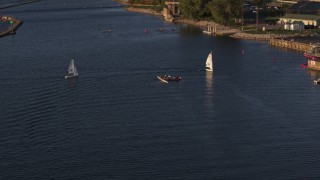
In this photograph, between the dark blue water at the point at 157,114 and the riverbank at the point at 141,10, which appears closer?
the dark blue water at the point at 157,114

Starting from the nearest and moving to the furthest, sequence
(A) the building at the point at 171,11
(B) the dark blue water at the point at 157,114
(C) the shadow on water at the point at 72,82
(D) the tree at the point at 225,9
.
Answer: (B) the dark blue water at the point at 157,114 < (C) the shadow on water at the point at 72,82 < (D) the tree at the point at 225,9 < (A) the building at the point at 171,11

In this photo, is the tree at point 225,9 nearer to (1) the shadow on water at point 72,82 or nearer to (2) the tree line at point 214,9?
(2) the tree line at point 214,9

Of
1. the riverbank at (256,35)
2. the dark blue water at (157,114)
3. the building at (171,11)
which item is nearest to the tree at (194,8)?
the riverbank at (256,35)

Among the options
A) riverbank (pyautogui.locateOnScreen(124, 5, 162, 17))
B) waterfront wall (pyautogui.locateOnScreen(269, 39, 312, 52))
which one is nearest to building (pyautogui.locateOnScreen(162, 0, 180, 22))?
riverbank (pyautogui.locateOnScreen(124, 5, 162, 17))

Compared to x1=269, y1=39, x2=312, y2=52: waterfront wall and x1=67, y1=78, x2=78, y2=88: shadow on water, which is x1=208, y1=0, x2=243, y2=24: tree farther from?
x1=67, y1=78, x2=78, y2=88: shadow on water

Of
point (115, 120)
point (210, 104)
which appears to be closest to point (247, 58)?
point (210, 104)
